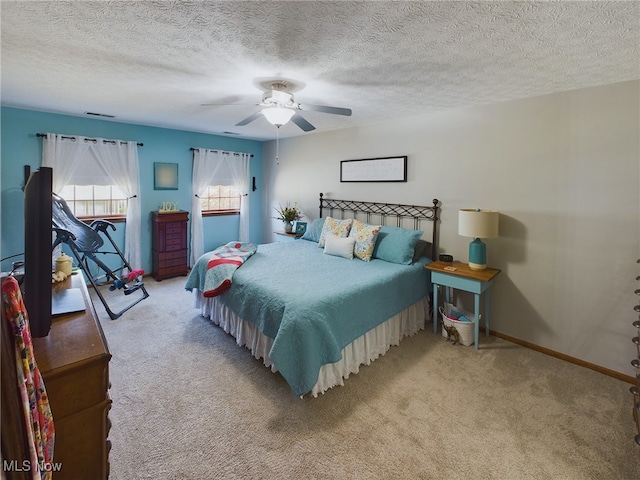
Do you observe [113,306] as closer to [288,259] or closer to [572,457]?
[288,259]

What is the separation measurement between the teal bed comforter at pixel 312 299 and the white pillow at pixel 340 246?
0.10 meters

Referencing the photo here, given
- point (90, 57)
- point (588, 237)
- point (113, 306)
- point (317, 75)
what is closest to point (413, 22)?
point (317, 75)

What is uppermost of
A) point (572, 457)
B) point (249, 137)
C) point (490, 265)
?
point (249, 137)

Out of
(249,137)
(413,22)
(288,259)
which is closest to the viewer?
(413,22)

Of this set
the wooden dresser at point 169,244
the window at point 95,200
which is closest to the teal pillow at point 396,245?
the wooden dresser at point 169,244

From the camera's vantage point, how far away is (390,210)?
13.8 ft

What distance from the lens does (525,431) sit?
79.6 inches

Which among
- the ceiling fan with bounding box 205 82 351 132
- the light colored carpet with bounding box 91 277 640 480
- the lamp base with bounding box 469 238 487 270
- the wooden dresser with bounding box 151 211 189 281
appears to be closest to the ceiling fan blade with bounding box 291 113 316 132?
the ceiling fan with bounding box 205 82 351 132

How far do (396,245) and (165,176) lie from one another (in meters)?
3.92

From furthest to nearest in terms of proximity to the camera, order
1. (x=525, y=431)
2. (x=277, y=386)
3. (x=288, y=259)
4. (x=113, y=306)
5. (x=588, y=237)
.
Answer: (x=113, y=306)
(x=288, y=259)
(x=588, y=237)
(x=277, y=386)
(x=525, y=431)

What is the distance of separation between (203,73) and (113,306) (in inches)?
121

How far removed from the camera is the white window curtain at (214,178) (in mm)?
5488

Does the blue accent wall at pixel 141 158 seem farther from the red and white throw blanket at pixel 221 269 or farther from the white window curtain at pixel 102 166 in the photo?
the red and white throw blanket at pixel 221 269

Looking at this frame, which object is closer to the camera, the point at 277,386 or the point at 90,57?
the point at 90,57
